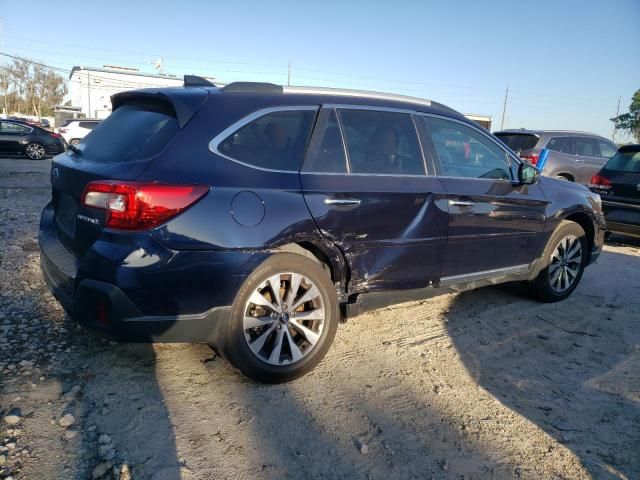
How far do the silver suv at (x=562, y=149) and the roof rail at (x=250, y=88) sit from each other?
809cm

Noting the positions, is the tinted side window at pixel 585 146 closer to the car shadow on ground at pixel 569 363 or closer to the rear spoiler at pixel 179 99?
the car shadow on ground at pixel 569 363

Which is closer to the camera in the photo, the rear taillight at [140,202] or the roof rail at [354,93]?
the rear taillight at [140,202]

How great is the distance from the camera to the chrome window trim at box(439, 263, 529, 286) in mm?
3816

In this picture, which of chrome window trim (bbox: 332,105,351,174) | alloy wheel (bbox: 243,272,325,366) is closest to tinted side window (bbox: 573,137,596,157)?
chrome window trim (bbox: 332,105,351,174)

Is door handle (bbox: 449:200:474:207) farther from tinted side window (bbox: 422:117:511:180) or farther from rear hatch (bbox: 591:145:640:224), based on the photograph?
rear hatch (bbox: 591:145:640:224)

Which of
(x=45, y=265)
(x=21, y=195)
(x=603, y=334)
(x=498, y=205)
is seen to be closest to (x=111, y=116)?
(x=45, y=265)

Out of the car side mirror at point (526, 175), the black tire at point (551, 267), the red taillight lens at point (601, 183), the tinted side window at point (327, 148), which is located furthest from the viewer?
the red taillight lens at point (601, 183)

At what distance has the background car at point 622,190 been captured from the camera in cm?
712

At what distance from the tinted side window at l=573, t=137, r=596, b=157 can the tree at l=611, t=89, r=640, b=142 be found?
1606 inches

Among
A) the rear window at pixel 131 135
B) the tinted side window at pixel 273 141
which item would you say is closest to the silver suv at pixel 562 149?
the tinted side window at pixel 273 141

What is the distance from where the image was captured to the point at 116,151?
9.36 ft

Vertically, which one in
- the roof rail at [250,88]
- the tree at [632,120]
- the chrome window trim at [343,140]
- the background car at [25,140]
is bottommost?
the background car at [25,140]

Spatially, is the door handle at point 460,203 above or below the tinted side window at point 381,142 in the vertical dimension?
below

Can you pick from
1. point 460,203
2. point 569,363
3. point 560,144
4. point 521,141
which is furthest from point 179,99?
point 560,144
